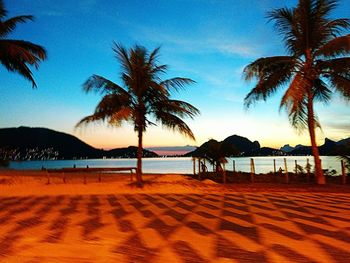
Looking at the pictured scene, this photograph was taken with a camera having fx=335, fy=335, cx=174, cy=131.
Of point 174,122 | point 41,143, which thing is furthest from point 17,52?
point 41,143

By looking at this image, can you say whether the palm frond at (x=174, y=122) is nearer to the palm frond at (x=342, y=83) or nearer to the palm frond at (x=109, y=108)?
the palm frond at (x=109, y=108)

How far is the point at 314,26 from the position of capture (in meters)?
12.1

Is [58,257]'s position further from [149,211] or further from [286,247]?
[149,211]

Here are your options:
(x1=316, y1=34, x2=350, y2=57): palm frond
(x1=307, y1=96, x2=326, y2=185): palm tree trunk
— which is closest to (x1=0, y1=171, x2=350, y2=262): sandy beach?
(x1=307, y1=96, x2=326, y2=185): palm tree trunk

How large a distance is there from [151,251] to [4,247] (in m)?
1.83

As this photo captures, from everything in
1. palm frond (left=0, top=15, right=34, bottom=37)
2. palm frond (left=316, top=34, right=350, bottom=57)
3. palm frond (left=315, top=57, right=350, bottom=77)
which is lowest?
palm frond (left=315, top=57, right=350, bottom=77)

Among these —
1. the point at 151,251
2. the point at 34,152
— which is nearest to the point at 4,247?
the point at 151,251

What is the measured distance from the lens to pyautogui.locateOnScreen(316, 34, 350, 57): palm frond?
35.8ft

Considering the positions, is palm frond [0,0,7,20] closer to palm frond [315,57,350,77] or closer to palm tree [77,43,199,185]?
palm tree [77,43,199,185]

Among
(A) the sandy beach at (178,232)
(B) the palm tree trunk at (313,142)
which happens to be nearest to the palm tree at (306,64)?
(B) the palm tree trunk at (313,142)

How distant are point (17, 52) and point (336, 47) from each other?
11.4 m

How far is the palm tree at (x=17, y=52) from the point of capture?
12.7 metres

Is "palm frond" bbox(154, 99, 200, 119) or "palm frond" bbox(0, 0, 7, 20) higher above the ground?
"palm frond" bbox(0, 0, 7, 20)

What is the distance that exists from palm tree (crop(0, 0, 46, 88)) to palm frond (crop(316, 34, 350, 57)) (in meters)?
10.5
